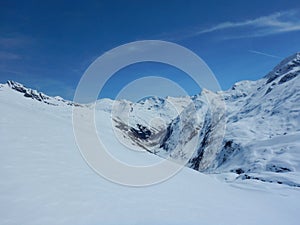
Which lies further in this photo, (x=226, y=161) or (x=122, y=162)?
(x=226, y=161)

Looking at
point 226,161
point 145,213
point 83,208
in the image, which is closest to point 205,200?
point 145,213

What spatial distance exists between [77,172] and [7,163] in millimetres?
2187

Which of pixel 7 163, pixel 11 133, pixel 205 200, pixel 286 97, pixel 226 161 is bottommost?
pixel 7 163

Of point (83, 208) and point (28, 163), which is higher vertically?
point (28, 163)

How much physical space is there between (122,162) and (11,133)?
4800 millimetres

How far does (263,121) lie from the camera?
3656 inches

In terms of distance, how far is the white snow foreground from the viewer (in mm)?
7238

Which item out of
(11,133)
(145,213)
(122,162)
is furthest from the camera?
(122,162)

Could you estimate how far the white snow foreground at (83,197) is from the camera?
23.7 feet

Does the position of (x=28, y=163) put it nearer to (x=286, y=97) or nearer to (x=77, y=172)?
(x=77, y=172)

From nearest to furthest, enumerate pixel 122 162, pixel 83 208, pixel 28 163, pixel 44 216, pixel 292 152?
pixel 44 216 → pixel 83 208 → pixel 28 163 → pixel 122 162 → pixel 292 152

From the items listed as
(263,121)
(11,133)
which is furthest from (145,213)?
(263,121)

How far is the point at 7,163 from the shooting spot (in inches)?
365

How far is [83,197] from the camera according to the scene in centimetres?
835
